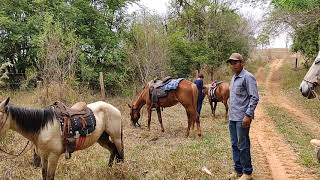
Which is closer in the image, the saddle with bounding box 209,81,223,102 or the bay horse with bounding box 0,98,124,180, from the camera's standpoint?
the bay horse with bounding box 0,98,124,180

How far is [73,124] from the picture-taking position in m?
5.78

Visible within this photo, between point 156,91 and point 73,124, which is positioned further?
point 156,91

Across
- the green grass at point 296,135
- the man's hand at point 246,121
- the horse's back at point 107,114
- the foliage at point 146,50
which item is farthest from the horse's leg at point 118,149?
the foliage at point 146,50

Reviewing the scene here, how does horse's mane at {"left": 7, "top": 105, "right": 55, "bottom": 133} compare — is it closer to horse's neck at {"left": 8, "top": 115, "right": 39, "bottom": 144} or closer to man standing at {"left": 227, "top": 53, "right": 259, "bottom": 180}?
horse's neck at {"left": 8, "top": 115, "right": 39, "bottom": 144}

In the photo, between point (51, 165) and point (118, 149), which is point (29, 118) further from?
point (118, 149)

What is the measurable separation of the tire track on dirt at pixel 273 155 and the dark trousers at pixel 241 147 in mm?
553

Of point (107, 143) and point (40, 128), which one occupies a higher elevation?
point (40, 128)

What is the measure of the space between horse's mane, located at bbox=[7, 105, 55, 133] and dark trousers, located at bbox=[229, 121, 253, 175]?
9.45ft

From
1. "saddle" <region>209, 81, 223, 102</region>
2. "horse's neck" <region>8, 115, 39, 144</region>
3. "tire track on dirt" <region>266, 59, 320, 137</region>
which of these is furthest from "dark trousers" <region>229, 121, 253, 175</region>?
"saddle" <region>209, 81, 223, 102</region>

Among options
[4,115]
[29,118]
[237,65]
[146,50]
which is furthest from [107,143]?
[146,50]

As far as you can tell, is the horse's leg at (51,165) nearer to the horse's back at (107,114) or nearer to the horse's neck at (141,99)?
the horse's back at (107,114)

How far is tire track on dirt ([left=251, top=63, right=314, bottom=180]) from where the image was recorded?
653cm

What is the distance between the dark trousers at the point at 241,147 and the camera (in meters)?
Result: 5.75

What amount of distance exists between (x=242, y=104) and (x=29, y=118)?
316 cm
